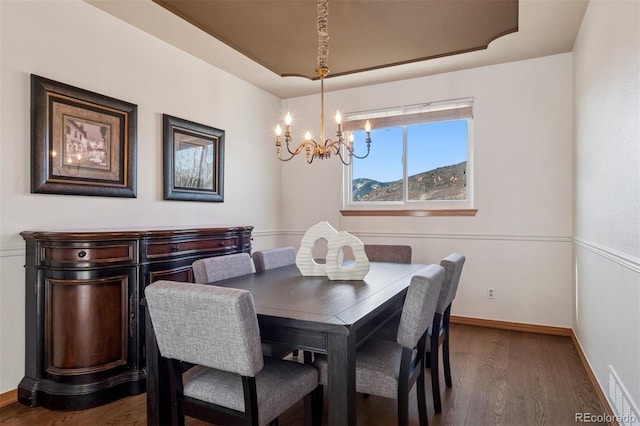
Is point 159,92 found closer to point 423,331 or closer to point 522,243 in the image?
point 423,331

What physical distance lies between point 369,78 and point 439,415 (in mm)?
3247

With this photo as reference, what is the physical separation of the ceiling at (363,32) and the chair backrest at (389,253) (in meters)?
1.74

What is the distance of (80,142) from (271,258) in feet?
4.90

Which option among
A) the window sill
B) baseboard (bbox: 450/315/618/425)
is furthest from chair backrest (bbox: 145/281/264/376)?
the window sill

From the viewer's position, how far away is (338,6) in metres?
2.72

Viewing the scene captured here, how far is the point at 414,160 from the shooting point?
4219 millimetres

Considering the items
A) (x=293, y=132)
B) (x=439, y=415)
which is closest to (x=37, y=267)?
(x=439, y=415)

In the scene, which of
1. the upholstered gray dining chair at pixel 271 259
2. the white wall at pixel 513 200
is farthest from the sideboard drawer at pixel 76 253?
→ the white wall at pixel 513 200

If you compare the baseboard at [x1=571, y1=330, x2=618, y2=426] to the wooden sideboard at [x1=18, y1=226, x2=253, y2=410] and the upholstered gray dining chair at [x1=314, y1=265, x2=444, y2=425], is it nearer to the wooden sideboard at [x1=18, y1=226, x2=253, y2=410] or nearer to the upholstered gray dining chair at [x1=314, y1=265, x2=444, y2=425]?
the upholstered gray dining chair at [x1=314, y1=265, x2=444, y2=425]

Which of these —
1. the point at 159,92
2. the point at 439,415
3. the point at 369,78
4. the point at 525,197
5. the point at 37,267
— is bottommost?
the point at 439,415

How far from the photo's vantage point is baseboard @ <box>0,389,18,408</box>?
220 centimetres

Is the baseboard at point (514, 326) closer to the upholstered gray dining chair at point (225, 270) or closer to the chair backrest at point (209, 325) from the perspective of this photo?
the upholstered gray dining chair at point (225, 270)

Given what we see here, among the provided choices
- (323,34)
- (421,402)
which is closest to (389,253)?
(421,402)

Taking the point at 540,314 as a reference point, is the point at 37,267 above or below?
above
